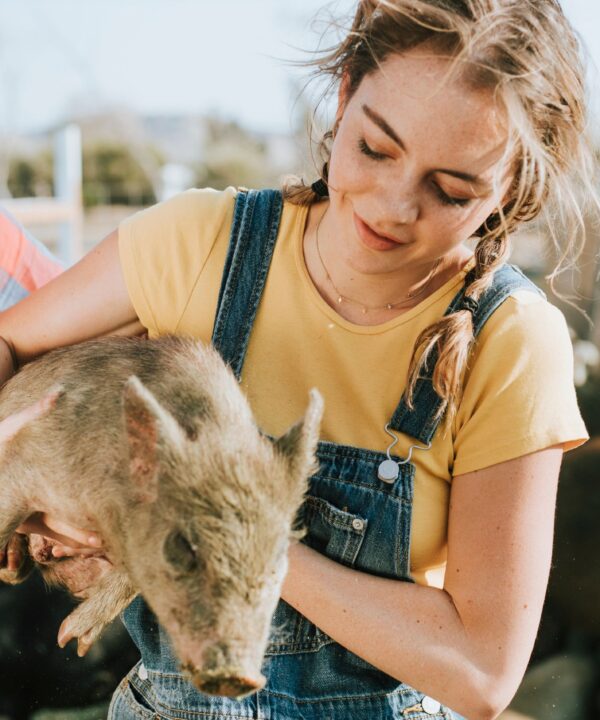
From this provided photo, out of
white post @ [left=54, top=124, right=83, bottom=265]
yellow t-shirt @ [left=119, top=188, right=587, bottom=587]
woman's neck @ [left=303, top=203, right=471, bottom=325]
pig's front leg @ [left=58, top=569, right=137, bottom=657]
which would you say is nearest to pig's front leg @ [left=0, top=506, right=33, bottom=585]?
pig's front leg @ [left=58, top=569, right=137, bottom=657]

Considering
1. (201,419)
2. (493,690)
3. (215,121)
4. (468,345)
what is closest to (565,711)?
(493,690)

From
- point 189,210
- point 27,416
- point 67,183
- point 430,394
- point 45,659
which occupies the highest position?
point 189,210

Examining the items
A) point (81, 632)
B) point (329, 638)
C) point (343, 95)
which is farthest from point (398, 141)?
point (81, 632)

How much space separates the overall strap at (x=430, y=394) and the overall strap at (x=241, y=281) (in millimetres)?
510

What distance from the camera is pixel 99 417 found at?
7.73 feet

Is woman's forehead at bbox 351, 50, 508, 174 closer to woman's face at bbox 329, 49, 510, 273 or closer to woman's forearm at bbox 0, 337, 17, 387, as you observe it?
woman's face at bbox 329, 49, 510, 273

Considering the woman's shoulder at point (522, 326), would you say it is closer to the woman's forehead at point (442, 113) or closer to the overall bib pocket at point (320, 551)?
the woman's forehead at point (442, 113)

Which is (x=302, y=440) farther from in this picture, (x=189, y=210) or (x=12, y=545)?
(x=12, y=545)

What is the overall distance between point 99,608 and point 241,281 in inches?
43.2

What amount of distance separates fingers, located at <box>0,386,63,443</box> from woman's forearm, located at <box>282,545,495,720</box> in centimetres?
86

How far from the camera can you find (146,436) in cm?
199

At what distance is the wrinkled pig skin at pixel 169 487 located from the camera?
1.74m

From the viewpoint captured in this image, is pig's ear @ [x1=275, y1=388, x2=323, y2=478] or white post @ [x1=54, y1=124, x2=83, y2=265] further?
white post @ [x1=54, y1=124, x2=83, y2=265]

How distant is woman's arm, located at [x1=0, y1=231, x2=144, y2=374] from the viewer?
100 inches
